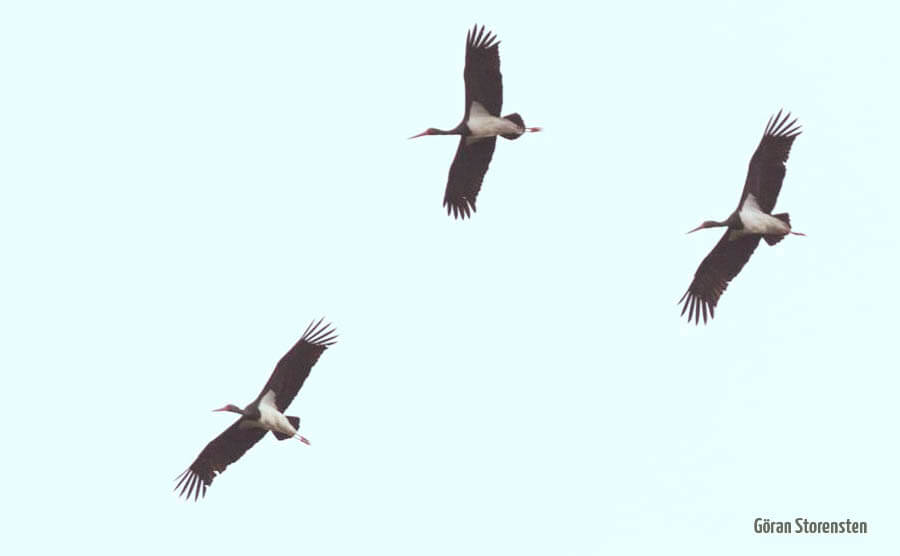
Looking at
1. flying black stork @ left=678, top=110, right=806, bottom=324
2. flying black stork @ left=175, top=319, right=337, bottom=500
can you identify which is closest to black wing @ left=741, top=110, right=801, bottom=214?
flying black stork @ left=678, top=110, right=806, bottom=324

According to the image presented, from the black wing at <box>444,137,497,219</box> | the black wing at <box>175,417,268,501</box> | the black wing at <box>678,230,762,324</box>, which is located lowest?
the black wing at <box>175,417,268,501</box>

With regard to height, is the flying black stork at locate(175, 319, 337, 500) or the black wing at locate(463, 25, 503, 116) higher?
the black wing at locate(463, 25, 503, 116)

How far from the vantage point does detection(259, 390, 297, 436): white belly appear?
2383 centimetres

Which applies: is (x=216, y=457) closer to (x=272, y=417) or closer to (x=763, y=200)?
(x=272, y=417)

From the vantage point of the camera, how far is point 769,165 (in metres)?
23.5

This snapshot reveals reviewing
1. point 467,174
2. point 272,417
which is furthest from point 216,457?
point 467,174

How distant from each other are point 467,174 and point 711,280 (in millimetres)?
3560

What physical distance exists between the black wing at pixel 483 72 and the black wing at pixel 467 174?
99 centimetres

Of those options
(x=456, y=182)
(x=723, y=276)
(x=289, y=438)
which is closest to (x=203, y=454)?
(x=289, y=438)

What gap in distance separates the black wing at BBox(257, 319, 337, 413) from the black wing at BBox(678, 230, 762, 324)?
14.9 feet

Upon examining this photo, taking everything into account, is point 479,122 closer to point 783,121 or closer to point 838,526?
point 783,121

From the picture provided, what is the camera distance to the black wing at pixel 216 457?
24406mm

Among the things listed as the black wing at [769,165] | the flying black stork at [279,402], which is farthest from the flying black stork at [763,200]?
the flying black stork at [279,402]

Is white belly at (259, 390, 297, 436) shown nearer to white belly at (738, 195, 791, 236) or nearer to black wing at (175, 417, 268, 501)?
black wing at (175, 417, 268, 501)
